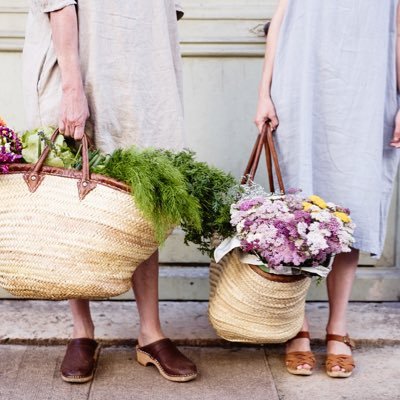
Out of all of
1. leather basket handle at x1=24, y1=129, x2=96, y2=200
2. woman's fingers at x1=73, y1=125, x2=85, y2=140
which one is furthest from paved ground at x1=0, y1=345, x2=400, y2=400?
woman's fingers at x1=73, y1=125, x2=85, y2=140

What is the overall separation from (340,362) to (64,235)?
1.27 metres

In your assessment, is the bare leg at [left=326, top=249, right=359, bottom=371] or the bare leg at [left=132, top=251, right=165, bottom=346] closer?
the bare leg at [left=132, top=251, right=165, bottom=346]

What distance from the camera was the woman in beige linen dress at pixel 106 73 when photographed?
2312mm

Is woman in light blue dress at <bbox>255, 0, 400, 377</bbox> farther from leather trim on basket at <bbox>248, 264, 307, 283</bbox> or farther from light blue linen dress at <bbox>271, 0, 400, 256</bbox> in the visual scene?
leather trim on basket at <bbox>248, 264, 307, 283</bbox>

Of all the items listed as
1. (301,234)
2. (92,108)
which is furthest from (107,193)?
(301,234)

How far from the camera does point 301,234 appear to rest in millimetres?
2221

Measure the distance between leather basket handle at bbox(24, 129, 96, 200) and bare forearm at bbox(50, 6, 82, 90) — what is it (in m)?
0.24

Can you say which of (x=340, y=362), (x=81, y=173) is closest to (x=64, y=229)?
(x=81, y=173)

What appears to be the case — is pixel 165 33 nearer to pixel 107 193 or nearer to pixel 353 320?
pixel 107 193

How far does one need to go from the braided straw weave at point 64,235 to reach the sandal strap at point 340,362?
1016 mm

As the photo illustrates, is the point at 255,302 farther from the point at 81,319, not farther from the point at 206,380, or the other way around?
the point at 81,319

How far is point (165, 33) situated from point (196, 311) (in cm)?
150

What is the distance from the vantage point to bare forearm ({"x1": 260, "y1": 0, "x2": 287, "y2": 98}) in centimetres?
268

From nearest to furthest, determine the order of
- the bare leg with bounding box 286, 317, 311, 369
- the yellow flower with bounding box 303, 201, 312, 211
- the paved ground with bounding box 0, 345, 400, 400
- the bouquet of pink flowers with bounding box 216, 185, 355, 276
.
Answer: the bouquet of pink flowers with bounding box 216, 185, 355, 276 < the yellow flower with bounding box 303, 201, 312, 211 < the paved ground with bounding box 0, 345, 400, 400 < the bare leg with bounding box 286, 317, 311, 369
